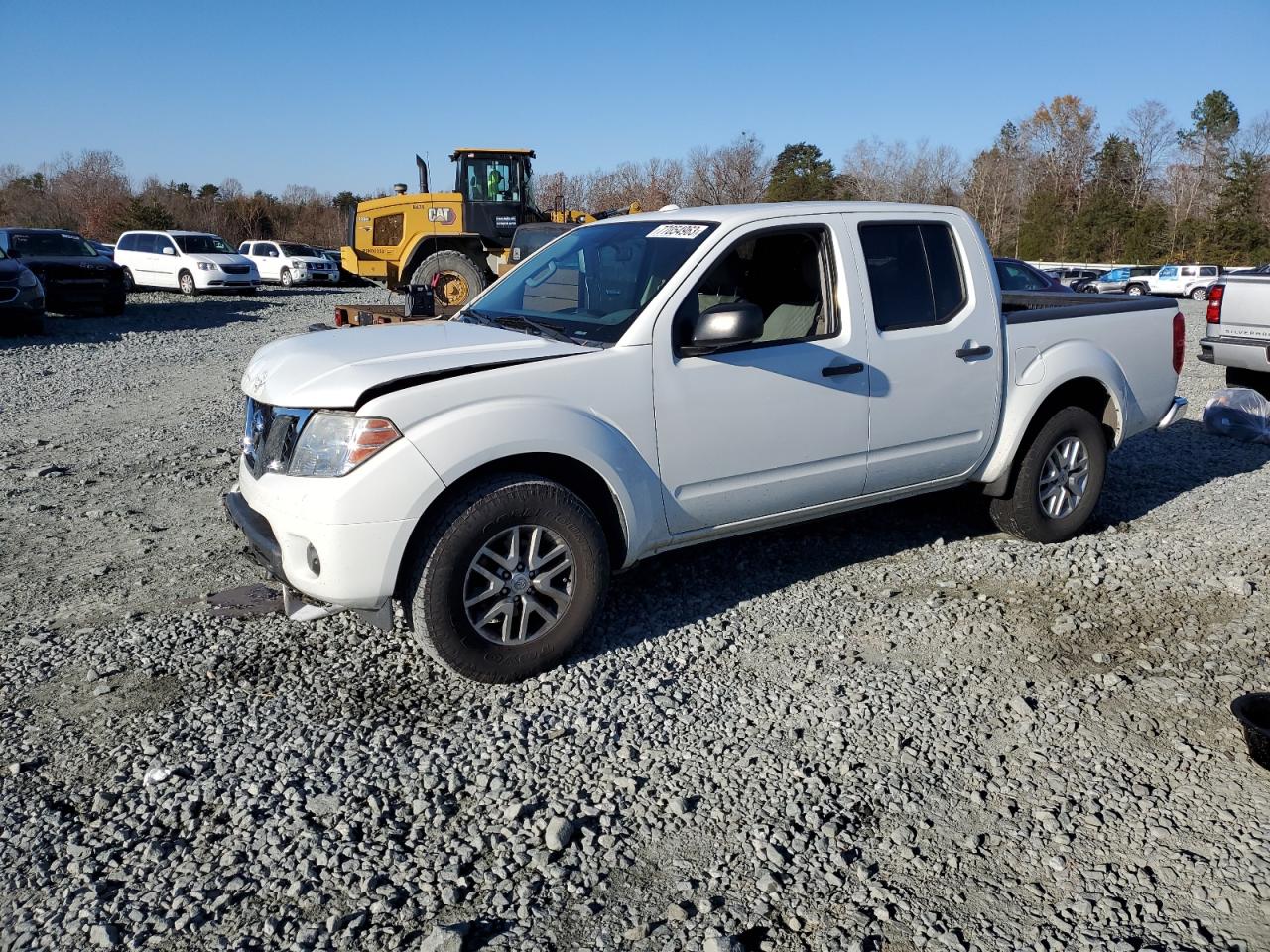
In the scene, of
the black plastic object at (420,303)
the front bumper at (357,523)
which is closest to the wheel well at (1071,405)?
the front bumper at (357,523)

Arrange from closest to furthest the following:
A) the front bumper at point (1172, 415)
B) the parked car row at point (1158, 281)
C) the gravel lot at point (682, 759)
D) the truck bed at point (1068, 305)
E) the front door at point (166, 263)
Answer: the gravel lot at point (682, 759), the truck bed at point (1068, 305), the front bumper at point (1172, 415), the front door at point (166, 263), the parked car row at point (1158, 281)

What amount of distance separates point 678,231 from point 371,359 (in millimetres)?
1633

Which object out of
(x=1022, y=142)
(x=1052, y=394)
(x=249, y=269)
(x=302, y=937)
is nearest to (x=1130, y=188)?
(x=1022, y=142)

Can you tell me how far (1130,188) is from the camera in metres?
74.9

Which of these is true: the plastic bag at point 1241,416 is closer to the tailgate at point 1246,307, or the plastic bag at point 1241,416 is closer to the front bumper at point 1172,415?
the tailgate at point 1246,307

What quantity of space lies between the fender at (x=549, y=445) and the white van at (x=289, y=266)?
3308 centimetres

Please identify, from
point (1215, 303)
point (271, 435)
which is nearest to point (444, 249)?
point (1215, 303)

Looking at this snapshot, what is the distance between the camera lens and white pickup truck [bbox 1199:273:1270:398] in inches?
402

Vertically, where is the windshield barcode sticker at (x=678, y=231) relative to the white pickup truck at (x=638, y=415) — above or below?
above

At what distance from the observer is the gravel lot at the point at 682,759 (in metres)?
2.88

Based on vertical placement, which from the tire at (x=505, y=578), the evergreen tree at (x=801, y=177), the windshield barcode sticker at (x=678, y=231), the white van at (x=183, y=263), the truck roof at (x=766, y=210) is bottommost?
the tire at (x=505, y=578)

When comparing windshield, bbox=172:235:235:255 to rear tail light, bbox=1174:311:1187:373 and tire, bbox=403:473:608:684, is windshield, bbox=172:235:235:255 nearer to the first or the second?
rear tail light, bbox=1174:311:1187:373

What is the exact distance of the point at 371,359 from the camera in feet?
13.6

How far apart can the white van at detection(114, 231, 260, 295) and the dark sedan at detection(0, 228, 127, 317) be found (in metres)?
5.47
